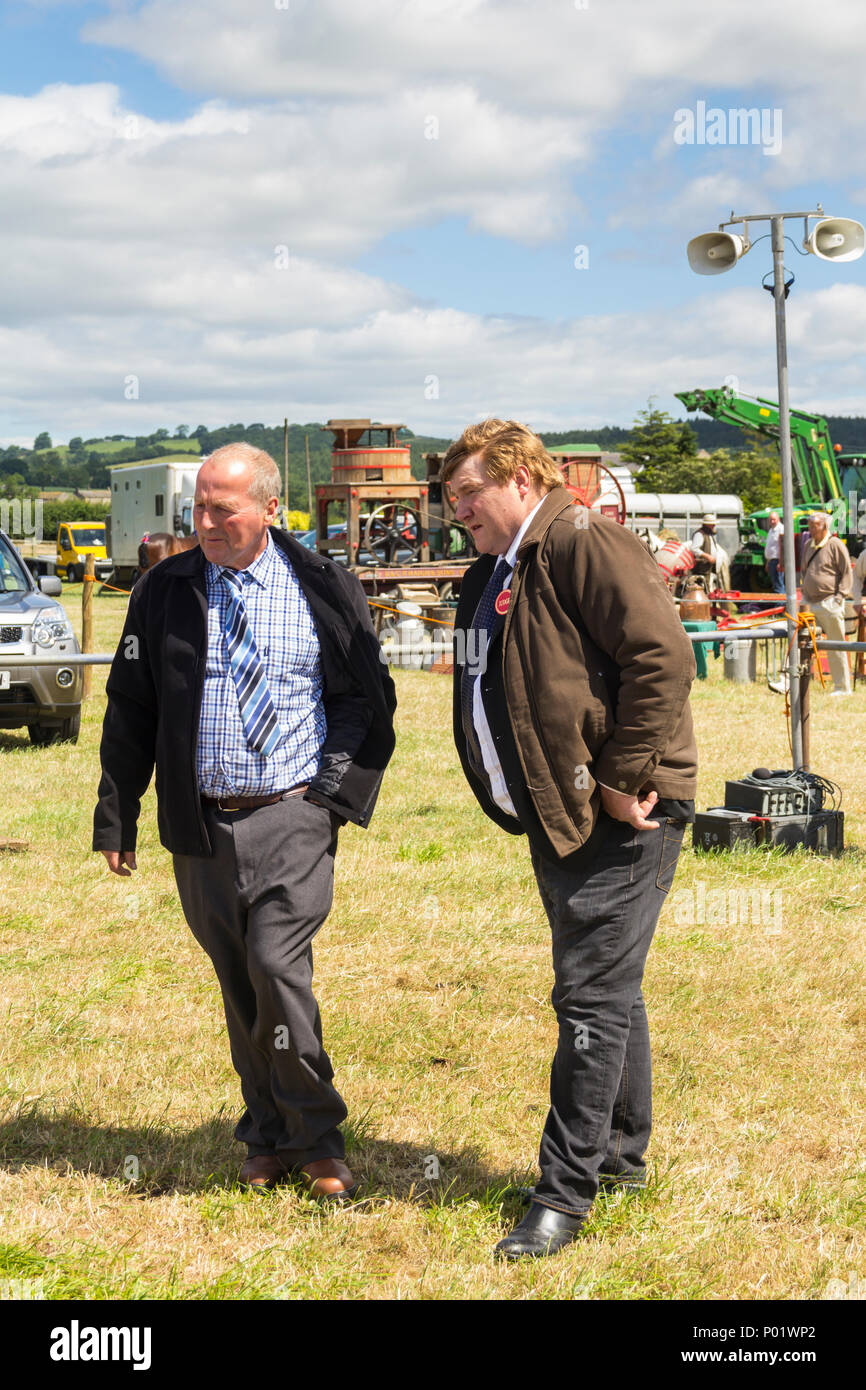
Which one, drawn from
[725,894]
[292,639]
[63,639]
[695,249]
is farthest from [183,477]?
[292,639]

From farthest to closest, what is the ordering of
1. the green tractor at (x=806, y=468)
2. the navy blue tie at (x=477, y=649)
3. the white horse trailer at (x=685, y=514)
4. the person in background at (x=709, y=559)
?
the white horse trailer at (x=685, y=514), the green tractor at (x=806, y=468), the person in background at (x=709, y=559), the navy blue tie at (x=477, y=649)

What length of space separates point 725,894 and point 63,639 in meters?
6.62

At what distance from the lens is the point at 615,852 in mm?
3186

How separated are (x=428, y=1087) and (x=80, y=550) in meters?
40.9

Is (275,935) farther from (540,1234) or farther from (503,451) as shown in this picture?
(503,451)

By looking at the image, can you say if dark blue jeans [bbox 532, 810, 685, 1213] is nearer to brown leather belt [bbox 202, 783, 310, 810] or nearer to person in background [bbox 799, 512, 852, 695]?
brown leather belt [bbox 202, 783, 310, 810]

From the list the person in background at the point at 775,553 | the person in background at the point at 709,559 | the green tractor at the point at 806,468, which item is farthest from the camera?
the green tractor at the point at 806,468

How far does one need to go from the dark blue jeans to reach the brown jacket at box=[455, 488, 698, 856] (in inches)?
4.8

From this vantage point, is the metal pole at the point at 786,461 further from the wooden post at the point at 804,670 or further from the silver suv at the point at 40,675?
the silver suv at the point at 40,675

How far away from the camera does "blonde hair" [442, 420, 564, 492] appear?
3.16 metres

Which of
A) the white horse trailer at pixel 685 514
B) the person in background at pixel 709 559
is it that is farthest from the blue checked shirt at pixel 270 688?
the white horse trailer at pixel 685 514

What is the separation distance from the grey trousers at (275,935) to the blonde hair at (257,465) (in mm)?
779

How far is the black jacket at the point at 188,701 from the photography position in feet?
11.0
